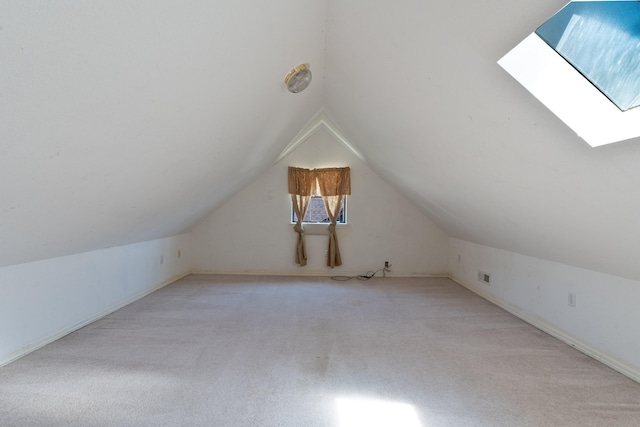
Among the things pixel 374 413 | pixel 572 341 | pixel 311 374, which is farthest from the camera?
pixel 572 341

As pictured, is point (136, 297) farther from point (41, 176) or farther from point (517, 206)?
point (517, 206)

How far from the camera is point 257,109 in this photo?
2.39 metres

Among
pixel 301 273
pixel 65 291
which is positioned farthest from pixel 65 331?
pixel 301 273

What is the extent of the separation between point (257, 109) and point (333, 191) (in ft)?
8.73

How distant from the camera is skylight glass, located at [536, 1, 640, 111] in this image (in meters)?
1.20

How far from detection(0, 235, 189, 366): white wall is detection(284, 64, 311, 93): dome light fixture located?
2.26 meters

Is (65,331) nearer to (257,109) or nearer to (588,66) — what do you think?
(257,109)

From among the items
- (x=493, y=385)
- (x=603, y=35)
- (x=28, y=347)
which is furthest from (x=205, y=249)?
(x=603, y=35)

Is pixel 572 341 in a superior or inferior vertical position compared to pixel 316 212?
inferior

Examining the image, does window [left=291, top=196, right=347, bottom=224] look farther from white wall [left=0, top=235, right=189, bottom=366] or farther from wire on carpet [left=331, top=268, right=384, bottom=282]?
white wall [left=0, top=235, right=189, bottom=366]

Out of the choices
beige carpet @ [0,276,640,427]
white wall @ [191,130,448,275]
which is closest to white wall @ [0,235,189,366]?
beige carpet @ [0,276,640,427]

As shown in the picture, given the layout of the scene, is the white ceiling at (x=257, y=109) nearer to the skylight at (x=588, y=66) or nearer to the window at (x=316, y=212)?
the skylight at (x=588, y=66)

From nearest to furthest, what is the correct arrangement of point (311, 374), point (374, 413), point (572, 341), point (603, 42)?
point (603, 42)
point (374, 413)
point (311, 374)
point (572, 341)

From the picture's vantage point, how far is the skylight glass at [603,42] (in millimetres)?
1201
